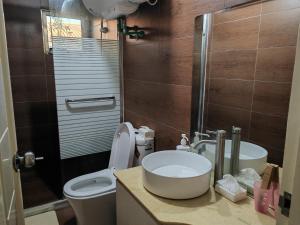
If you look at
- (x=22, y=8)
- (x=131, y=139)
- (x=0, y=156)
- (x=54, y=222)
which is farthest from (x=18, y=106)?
(x=0, y=156)

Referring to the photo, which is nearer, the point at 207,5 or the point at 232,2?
the point at 232,2

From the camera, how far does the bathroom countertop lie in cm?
94

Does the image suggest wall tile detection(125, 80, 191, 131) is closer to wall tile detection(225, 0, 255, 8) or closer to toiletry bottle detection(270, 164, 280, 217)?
wall tile detection(225, 0, 255, 8)

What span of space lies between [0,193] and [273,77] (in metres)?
1.13

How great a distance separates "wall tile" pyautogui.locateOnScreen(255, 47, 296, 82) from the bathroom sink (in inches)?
20.7

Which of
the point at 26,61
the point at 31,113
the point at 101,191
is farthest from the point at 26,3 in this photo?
the point at 101,191

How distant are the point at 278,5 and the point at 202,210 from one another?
965mm

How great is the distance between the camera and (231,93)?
4.17 feet

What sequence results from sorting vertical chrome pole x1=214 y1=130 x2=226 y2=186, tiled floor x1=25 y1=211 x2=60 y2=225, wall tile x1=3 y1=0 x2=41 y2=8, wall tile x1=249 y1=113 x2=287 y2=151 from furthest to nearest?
wall tile x1=3 y1=0 x2=41 y2=8 < tiled floor x1=25 y1=211 x2=60 y2=225 < vertical chrome pole x1=214 y1=130 x2=226 y2=186 < wall tile x1=249 y1=113 x2=287 y2=151

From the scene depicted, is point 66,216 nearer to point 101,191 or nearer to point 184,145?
point 101,191

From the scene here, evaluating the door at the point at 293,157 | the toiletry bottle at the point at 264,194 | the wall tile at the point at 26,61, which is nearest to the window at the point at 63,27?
the wall tile at the point at 26,61

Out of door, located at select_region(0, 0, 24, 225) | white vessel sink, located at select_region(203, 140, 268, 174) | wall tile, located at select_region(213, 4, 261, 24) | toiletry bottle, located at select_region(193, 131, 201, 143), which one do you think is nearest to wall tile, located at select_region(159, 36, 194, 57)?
wall tile, located at select_region(213, 4, 261, 24)

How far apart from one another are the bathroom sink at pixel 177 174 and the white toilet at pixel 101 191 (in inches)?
23.8

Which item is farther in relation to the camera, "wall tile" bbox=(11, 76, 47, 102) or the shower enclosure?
"wall tile" bbox=(11, 76, 47, 102)
